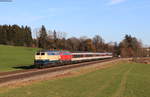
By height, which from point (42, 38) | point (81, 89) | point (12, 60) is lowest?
point (81, 89)

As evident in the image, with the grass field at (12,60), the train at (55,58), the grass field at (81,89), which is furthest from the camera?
the grass field at (12,60)

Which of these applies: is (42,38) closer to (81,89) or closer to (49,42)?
(49,42)

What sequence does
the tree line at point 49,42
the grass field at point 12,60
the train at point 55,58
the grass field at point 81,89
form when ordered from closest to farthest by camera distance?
the grass field at point 81,89 → the train at point 55,58 → the grass field at point 12,60 → the tree line at point 49,42

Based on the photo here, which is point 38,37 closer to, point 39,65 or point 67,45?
point 67,45

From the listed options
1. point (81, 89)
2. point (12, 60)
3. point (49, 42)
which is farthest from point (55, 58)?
point (49, 42)

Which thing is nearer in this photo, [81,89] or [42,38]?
[81,89]

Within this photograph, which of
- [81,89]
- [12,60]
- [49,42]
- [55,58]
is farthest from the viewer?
[49,42]

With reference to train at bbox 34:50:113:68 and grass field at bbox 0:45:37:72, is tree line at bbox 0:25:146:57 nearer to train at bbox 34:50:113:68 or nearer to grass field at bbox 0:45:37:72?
grass field at bbox 0:45:37:72

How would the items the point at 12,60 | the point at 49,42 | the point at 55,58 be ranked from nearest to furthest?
the point at 55,58
the point at 12,60
the point at 49,42

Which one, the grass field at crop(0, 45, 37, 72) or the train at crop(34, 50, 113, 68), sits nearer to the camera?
the train at crop(34, 50, 113, 68)

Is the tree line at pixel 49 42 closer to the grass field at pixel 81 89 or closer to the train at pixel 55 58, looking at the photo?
the train at pixel 55 58

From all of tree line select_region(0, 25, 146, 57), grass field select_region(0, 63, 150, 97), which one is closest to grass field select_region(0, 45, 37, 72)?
grass field select_region(0, 63, 150, 97)

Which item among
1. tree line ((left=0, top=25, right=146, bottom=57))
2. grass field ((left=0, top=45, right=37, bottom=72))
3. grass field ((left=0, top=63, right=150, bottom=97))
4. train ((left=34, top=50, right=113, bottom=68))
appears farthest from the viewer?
tree line ((left=0, top=25, right=146, bottom=57))

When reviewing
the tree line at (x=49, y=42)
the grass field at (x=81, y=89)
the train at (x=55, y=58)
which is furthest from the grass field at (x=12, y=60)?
the tree line at (x=49, y=42)
